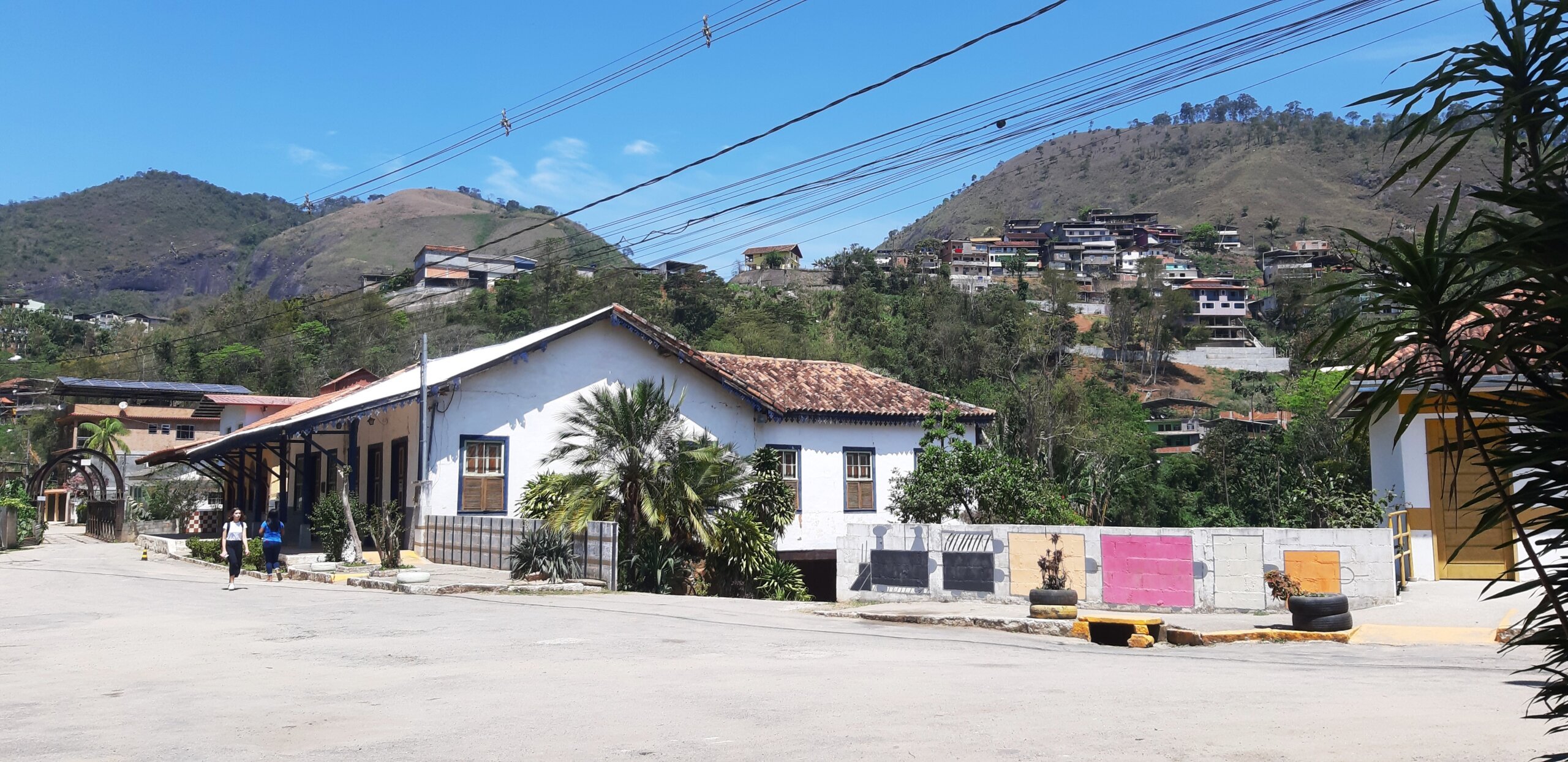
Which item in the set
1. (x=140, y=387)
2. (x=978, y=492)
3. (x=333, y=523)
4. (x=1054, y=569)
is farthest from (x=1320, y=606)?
(x=140, y=387)

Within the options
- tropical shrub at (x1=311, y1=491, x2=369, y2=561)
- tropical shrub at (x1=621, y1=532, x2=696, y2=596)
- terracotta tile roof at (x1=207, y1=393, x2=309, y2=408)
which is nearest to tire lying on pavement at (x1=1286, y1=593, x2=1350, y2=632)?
tropical shrub at (x1=621, y1=532, x2=696, y2=596)

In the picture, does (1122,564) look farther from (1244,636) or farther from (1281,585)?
(1244,636)

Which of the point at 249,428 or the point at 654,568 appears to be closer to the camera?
the point at 654,568

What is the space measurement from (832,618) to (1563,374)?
46.7 ft

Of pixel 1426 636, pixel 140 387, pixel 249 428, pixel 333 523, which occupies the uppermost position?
pixel 140 387

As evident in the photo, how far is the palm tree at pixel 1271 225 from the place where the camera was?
172250 mm

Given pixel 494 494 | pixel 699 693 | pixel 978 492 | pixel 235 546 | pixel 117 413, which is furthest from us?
pixel 117 413

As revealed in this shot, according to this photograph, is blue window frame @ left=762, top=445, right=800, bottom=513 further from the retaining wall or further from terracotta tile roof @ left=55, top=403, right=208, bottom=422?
terracotta tile roof @ left=55, top=403, right=208, bottom=422

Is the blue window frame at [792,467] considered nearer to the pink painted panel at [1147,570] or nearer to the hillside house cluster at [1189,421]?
the pink painted panel at [1147,570]

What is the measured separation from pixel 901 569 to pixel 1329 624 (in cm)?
816

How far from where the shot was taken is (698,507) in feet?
74.5

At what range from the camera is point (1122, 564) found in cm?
1908

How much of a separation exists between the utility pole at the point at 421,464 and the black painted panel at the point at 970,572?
11.6 meters

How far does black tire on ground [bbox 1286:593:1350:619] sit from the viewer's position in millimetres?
14539
